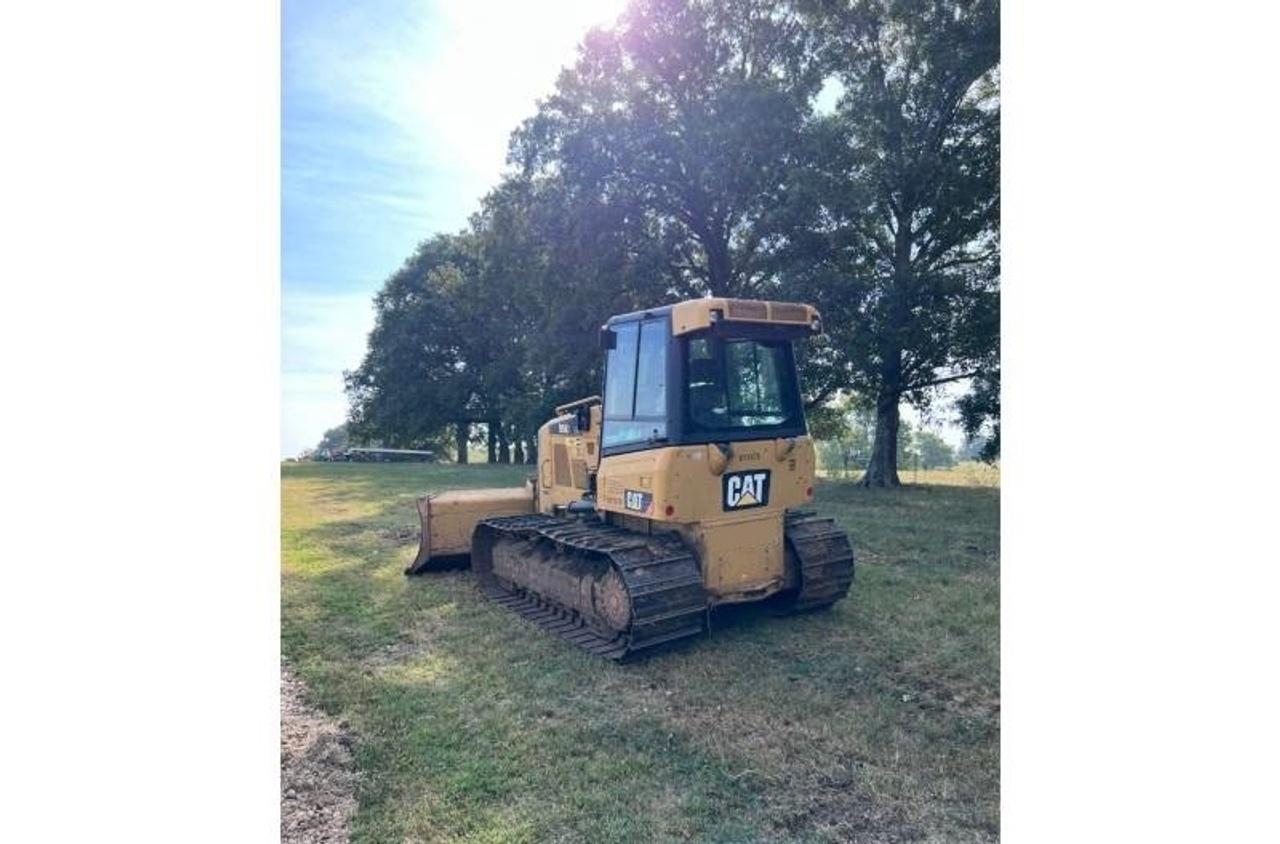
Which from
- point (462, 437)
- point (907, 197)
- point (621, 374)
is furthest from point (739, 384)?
point (462, 437)

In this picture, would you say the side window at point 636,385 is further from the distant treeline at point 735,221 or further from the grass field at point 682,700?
the grass field at point 682,700

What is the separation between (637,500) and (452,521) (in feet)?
6.74

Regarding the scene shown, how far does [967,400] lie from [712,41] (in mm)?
2961

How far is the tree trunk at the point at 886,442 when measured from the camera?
303cm

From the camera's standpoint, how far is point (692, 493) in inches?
122

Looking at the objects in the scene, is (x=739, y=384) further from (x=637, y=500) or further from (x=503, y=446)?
(x=503, y=446)

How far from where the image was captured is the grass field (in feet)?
Answer: 6.63

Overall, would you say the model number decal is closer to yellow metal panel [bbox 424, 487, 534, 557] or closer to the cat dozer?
the cat dozer

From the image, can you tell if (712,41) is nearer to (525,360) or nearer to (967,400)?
(525,360)
